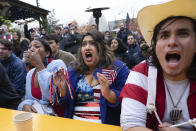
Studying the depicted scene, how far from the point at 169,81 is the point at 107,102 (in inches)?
27.2

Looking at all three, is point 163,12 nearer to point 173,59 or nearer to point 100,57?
point 173,59

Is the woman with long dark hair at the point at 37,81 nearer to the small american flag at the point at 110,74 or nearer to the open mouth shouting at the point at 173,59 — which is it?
the small american flag at the point at 110,74

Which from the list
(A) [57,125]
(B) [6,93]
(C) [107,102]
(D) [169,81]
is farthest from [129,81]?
(B) [6,93]

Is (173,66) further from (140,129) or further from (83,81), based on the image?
(83,81)

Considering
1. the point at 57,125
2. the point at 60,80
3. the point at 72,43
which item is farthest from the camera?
the point at 72,43

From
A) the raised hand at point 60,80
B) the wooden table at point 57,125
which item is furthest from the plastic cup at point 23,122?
the raised hand at point 60,80

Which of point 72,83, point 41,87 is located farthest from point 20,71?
point 72,83

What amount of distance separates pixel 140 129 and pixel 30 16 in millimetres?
14219

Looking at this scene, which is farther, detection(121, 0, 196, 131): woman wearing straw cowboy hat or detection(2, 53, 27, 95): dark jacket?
detection(2, 53, 27, 95): dark jacket

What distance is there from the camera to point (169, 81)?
Result: 3.90 feet

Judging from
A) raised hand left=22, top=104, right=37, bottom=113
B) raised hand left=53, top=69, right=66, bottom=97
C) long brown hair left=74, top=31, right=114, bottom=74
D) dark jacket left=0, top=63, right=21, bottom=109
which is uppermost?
long brown hair left=74, top=31, right=114, bottom=74

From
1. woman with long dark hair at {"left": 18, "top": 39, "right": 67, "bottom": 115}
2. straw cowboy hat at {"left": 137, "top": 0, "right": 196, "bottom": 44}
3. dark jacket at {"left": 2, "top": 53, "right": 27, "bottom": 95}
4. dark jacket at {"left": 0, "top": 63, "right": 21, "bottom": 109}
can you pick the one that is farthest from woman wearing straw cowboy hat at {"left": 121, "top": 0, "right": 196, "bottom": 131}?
dark jacket at {"left": 2, "top": 53, "right": 27, "bottom": 95}

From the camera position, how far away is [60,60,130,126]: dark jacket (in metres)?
1.68

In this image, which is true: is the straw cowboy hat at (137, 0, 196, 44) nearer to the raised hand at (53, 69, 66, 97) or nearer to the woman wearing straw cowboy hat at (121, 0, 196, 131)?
the woman wearing straw cowboy hat at (121, 0, 196, 131)
